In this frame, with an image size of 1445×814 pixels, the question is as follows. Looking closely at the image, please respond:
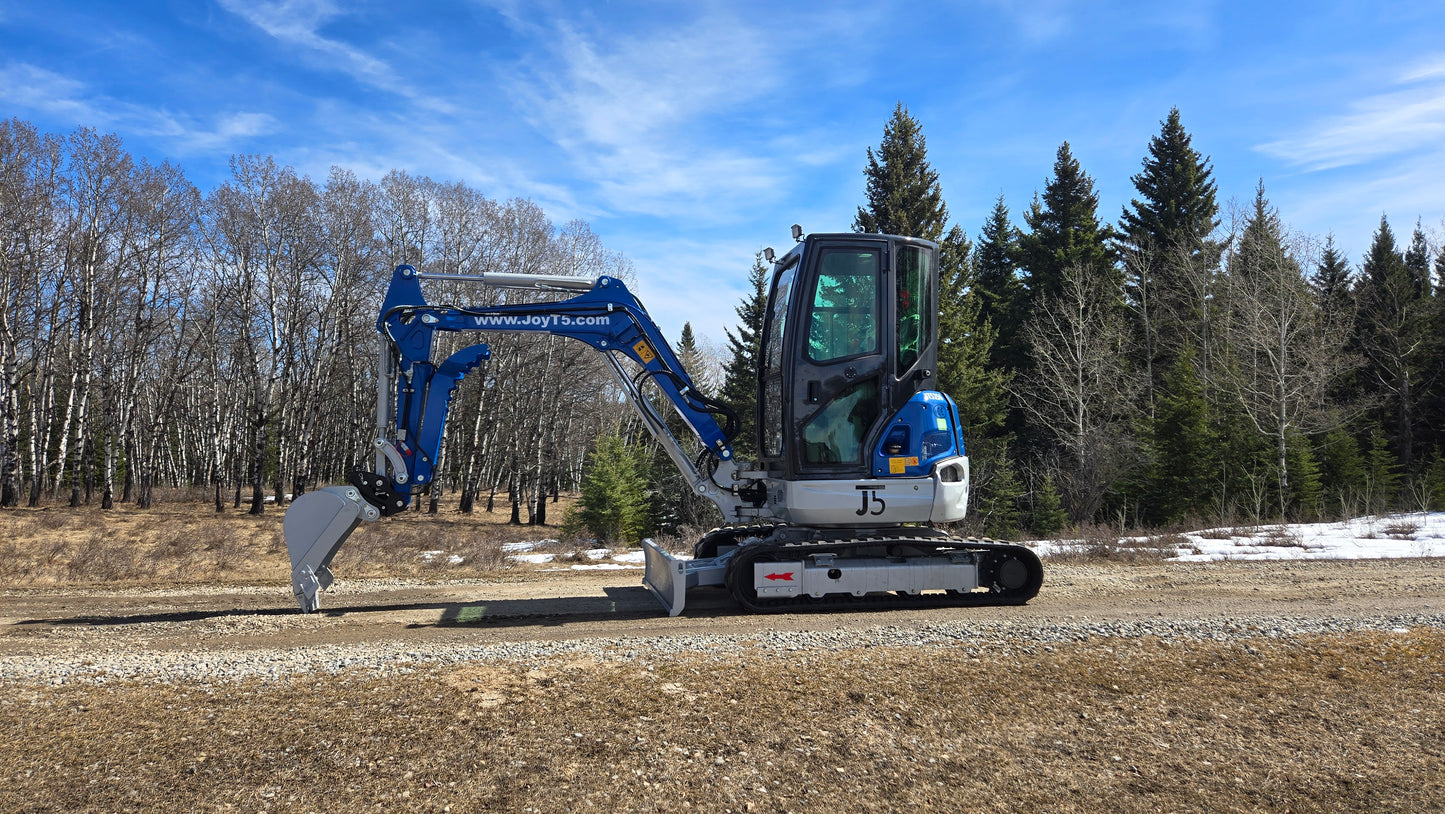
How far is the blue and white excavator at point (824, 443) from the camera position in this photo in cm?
814

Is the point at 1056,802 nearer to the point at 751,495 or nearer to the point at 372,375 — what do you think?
the point at 751,495

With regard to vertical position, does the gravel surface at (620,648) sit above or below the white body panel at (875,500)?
below

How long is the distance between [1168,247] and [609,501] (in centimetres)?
2894

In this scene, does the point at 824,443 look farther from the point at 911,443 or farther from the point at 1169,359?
the point at 1169,359

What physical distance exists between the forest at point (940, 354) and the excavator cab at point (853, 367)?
43.4ft

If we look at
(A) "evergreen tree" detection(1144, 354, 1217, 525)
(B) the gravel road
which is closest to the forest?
(A) "evergreen tree" detection(1144, 354, 1217, 525)

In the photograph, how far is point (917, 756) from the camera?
4.42 m

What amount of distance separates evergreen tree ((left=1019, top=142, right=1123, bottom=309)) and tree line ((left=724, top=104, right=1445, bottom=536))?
9 centimetres

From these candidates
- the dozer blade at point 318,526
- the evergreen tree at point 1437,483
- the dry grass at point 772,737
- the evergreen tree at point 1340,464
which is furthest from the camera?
the evergreen tree at point 1340,464

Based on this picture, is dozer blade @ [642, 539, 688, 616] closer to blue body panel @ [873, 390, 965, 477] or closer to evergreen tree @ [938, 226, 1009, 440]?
blue body panel @ [873, 390, 965, 477]

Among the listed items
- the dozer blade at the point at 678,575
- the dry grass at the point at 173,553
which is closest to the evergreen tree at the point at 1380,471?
the dozer blade at the point at 678,575

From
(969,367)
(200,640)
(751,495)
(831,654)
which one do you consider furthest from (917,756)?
(969,367)

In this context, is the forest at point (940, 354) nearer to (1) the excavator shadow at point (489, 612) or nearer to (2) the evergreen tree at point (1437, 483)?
(2) the evergreen tree at point (1437, 483)

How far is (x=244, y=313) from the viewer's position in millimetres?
26719
